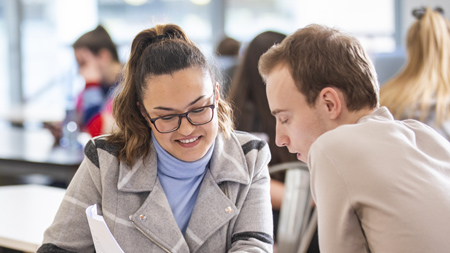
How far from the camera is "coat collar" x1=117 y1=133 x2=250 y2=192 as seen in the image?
1.45 metres

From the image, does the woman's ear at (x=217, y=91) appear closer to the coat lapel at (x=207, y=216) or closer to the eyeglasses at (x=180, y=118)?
the eyeglasses at (x=180, y=118)

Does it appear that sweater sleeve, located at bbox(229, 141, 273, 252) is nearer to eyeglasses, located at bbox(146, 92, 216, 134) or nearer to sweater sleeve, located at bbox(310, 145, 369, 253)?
eyeglasses, located at bbox(146, 92, 216, 134)

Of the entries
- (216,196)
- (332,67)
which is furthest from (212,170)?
(332,67)

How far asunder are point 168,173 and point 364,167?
0.61m

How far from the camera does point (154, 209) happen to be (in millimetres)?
1430

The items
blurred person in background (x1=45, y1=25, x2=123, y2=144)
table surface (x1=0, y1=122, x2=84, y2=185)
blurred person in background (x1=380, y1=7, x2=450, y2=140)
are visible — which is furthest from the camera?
blurred person in background (x1=45, y1=25, x2=123, y2=144)

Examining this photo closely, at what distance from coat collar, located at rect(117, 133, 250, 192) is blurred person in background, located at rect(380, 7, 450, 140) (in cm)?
139

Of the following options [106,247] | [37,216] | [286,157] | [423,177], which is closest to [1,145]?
Result: [37,216]

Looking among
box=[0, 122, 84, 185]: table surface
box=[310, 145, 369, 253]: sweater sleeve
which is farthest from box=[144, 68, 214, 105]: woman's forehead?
box=[0, 122, 84, 185]: table surface

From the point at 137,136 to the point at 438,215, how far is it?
793mm

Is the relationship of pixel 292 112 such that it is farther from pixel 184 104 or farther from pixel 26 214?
pixel 26 214

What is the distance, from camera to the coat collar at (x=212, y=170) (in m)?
1.45

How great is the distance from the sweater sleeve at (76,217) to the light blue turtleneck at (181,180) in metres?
0.17

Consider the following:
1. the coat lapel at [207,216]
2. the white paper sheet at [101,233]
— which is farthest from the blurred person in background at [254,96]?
the white paper sheet at [101,233]
